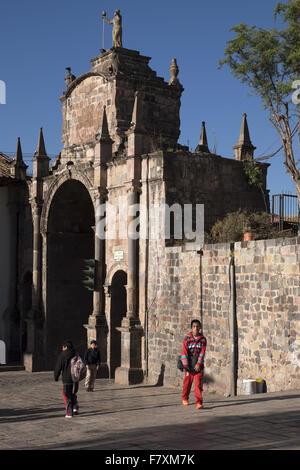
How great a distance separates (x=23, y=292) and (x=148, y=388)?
1086 centimetres

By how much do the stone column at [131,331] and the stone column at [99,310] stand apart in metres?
1.72

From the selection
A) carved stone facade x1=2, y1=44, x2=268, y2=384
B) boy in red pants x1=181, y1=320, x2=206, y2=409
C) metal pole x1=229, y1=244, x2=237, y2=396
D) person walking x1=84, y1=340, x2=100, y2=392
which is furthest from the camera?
carved stone facade x1=2, y1=44, x2=268, y2=384

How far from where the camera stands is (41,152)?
26703 mm

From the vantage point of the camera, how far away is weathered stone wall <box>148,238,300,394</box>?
553 inches

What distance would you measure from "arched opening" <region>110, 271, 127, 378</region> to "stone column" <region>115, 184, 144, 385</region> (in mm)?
1559

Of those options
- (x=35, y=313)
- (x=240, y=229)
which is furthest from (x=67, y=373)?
(x=35, y=313)

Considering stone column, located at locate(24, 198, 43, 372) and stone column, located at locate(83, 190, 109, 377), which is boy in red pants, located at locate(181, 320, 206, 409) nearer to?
stone column, located at locate(83, 190, 109, 377)

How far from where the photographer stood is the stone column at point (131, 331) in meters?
19.9

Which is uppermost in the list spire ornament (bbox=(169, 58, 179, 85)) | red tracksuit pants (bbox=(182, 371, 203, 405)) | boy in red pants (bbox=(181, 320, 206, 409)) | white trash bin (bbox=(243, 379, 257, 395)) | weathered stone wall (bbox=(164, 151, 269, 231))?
spire ornament (bbox=(169, 58, 179, 85))

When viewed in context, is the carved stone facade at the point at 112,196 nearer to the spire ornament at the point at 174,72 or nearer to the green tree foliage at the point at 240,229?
the spire ornament at the point at 174,72

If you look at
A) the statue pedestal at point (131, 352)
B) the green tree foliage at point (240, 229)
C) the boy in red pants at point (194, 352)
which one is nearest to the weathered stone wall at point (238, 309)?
the statue pedestal at point (131, 352)

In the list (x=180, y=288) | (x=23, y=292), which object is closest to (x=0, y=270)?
(x=23, y=292)

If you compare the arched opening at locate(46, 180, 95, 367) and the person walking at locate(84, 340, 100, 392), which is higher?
the arched opening at locate(46, 180, 95, 367)

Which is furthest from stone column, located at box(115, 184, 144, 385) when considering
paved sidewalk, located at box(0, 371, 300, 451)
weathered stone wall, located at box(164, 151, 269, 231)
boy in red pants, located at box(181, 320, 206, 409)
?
boy in red pants, located at box(181, 320, 206, 409)
